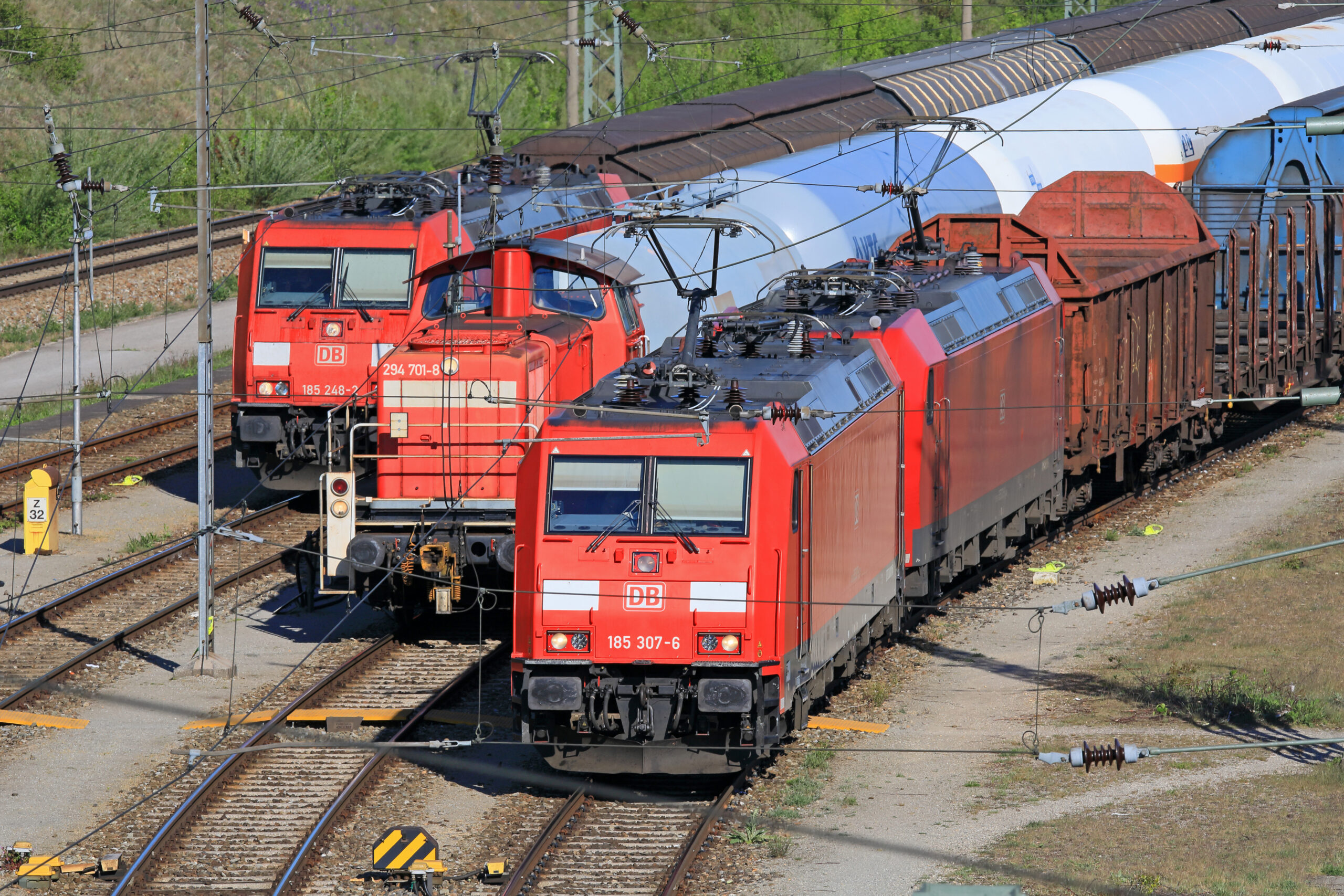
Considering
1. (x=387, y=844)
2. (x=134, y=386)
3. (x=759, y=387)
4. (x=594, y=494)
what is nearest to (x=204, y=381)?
(x=594, y=494)

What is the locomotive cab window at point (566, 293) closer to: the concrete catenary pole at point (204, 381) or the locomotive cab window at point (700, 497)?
the concrete catenary pole at point (204, 381)

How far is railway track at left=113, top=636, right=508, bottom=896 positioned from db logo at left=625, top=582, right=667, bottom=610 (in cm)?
300

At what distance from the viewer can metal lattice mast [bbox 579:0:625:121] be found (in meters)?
35.9

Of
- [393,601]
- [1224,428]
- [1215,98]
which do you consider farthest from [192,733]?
[1215,98]

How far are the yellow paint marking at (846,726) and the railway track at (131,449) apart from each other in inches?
502

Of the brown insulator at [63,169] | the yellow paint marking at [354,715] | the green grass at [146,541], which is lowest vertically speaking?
the yellow paint marking at [354,715]

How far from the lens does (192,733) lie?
1694 centimetres

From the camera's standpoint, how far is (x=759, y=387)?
1494cm

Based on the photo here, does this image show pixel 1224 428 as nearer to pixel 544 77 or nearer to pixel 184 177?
pixel 184 177

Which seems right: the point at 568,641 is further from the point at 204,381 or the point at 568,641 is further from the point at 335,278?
the point at 335,278

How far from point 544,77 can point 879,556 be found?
4398 cm

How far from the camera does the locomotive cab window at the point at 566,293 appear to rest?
20953 millimetres

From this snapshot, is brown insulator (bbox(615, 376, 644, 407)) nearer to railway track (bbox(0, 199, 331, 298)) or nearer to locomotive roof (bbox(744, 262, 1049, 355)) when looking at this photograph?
locomotive roof (bbox(744, 262, 1049, 355))

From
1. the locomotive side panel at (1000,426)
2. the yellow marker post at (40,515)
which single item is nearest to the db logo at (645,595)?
the locomotive side panel at (1000,426)
